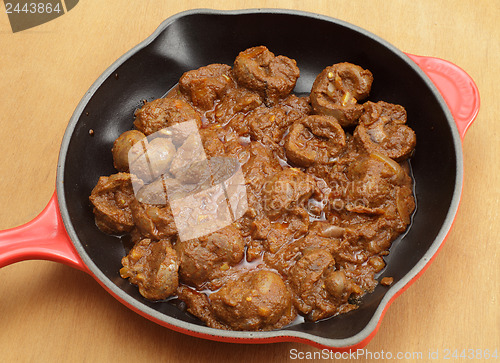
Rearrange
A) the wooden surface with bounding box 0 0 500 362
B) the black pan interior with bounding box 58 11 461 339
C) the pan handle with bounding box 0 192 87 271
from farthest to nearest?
1. the wooden surface with bounding box 0 0 500 362
2. the black pan interior with bounding box 58 11 461 339
3. the pan handle with bounding box 0 192 87 271

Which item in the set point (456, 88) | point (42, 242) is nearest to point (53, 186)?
point (42, 242)

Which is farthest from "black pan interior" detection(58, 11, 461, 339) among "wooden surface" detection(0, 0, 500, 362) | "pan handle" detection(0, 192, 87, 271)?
"wooden surface" detection(0, 0, 500, 362)

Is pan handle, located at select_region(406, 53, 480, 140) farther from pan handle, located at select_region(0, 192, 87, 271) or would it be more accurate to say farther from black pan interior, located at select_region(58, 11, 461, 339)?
pan handle, located at select_region(0, 192, 87, 271)

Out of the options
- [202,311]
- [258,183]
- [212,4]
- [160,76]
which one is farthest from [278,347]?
[212,4]

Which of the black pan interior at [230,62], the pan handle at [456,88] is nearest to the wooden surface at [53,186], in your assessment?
the black pan interior at [230,62]

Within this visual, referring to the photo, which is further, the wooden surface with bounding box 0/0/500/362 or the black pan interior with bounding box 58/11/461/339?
the wooden surface with bounding box 0/0/500/362

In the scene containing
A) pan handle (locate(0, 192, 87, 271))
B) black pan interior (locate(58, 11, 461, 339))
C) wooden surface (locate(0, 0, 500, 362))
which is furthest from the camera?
wooden surface (locate(0, 0, 500, 362))

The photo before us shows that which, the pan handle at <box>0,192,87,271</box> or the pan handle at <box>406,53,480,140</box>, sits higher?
the pan handle at <box>406,53,480,140</box>
